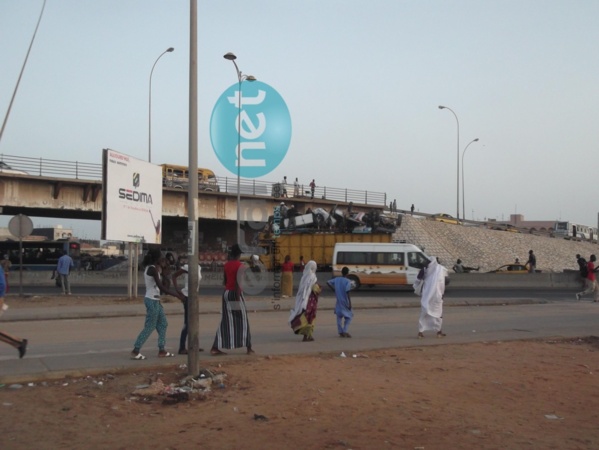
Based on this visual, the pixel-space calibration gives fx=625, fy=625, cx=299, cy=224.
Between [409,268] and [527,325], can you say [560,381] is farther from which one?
[409,268]

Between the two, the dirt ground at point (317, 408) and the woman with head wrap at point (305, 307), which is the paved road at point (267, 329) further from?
the dirt ground at point (317, 408)

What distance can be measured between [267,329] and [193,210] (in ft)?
24.0

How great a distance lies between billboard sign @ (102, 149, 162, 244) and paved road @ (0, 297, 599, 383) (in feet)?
9.17

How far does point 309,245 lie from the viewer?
118ft

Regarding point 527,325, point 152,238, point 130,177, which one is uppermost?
point 130,177

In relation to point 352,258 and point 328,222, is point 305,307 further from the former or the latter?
point 328,222

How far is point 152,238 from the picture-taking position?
914 inches

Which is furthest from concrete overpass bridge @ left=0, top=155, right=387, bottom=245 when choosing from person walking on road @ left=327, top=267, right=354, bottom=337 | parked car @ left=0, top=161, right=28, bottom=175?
person walking on road @ left=327, top=267, right=354, bottom=337

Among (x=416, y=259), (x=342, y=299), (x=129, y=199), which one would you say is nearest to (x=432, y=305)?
(x=342, y=299)

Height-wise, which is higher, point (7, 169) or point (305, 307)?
point (7, 169)

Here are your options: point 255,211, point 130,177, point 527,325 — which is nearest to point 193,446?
point 527,325

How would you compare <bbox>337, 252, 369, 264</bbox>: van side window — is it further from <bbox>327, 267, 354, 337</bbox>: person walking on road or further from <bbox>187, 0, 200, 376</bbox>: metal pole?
<bbox>187, 0, 200, 376</bbox>: metal pole

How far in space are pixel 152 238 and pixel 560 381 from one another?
17.0 metres

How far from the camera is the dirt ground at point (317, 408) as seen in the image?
604 centimetres
